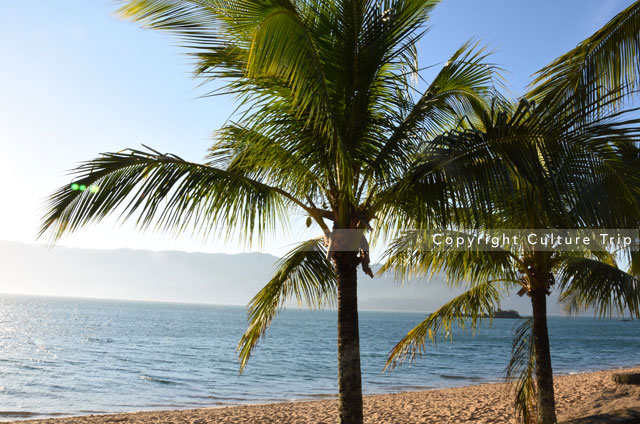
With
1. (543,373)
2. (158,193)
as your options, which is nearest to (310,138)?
(158,193)

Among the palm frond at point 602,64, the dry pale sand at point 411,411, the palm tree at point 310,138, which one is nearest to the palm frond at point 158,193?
the palm tree at point 310,138

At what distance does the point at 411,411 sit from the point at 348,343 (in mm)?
9692

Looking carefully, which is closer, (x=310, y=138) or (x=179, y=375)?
(x=310, y=138)

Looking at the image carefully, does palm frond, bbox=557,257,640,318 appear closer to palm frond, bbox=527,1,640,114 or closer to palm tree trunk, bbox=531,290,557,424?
palm tree trunk, bbox=531,290,557,424

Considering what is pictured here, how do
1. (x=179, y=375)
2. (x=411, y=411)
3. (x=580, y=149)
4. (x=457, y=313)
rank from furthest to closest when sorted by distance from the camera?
(x=179, y=375) < (x=411, y=411) < (x=457, y=313) < (x=580, y=149)

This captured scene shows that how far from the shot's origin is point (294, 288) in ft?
21.0

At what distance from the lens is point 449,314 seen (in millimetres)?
7395

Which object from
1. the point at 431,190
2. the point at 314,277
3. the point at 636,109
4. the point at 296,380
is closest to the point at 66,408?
the point at 296,380

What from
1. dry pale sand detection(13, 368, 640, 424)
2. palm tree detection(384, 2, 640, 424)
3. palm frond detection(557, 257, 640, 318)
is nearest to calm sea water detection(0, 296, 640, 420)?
dry pale sand detection(13, 368, 640, 424)

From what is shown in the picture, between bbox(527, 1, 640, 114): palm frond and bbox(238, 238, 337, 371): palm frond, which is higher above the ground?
bbox(527, 1, 640, 114): palm frond

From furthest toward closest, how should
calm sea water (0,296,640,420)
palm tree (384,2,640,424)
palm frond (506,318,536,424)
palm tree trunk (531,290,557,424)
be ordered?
calm sea water (0,296,640,420)
palm frond (506,318,536,424)
palm tree trunk (531,290,557,424)
palm tree (384,2,640,424)

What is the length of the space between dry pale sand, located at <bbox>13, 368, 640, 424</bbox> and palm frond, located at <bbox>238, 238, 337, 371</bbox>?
6174mm

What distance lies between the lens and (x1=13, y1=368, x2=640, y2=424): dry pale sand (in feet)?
34.2

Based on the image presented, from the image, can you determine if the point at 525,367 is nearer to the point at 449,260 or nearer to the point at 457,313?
the point at 457,313
